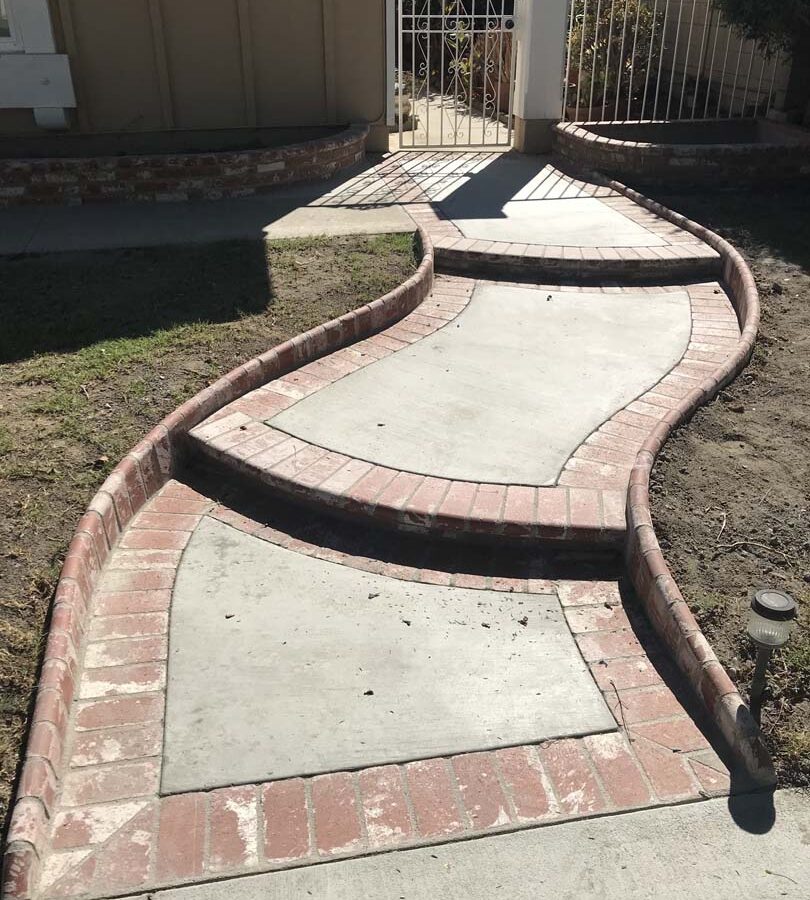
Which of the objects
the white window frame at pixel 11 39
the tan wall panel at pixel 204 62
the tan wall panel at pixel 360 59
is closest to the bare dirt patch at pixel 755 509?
the tan wall panel at pixel 360 59

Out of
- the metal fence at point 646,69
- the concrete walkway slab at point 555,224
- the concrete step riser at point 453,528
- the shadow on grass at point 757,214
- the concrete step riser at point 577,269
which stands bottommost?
the concrete step riser at point 453,528

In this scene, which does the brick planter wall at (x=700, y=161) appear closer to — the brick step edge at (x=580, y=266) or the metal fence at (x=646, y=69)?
the metal fence at (x=646, y=69)

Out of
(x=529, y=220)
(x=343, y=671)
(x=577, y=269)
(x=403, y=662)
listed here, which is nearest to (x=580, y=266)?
(x=577, y=269)

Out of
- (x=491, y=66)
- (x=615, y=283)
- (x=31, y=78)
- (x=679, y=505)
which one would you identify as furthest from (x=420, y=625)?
(x=491, y=66)

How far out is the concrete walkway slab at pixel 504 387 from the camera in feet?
12.2

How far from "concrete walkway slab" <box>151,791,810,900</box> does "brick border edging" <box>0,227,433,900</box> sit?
371 mm

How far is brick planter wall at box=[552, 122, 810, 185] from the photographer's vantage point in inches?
308

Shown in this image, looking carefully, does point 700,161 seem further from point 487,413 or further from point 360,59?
point 487,413

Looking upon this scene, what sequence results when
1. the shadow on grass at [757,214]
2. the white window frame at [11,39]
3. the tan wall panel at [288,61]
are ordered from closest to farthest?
the shadow on grass at [757,214]
the white window frame at [11,39]
the tan wall panel at [288,61]

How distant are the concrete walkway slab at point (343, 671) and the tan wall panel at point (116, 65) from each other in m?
6.50

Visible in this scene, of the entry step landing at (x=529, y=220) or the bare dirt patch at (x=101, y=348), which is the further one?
the entry step landing at (x=529, y=220)

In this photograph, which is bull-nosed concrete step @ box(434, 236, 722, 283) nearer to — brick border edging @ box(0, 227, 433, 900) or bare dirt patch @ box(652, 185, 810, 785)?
brick border edging @ box(0, 227, 433, 900)

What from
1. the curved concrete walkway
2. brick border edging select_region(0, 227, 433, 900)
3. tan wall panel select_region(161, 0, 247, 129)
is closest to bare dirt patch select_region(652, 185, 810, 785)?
the curved concrete walkway

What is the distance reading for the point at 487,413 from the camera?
4.07m
